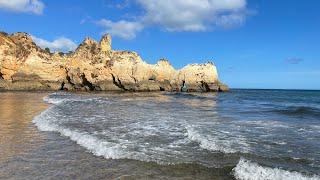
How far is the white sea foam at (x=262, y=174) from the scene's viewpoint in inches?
328

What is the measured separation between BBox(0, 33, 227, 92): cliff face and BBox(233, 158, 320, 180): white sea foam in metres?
59.3

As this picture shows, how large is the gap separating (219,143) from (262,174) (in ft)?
12.8

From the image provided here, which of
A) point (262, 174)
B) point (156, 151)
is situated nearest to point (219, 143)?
point (156, 151)

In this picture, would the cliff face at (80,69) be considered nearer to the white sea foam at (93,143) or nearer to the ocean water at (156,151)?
the white sea foam at (93,143)

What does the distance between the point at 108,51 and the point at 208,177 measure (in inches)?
2732

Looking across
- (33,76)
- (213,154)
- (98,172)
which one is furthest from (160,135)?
(33,76)

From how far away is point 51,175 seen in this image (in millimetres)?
8398

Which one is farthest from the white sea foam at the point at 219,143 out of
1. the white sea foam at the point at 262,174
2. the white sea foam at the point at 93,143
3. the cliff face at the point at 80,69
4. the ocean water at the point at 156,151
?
the cliff face at the point at 80,69

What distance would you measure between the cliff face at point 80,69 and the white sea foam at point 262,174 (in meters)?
59.3

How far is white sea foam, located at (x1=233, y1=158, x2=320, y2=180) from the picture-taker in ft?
27.3

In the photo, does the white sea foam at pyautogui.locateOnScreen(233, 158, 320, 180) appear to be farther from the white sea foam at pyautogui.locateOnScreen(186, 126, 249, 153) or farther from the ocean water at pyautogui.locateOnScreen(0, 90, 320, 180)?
the white sea foam at pyautogui.locateOnScreen(186, 126, 249, 153)

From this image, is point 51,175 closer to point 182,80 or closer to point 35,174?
point 35,174

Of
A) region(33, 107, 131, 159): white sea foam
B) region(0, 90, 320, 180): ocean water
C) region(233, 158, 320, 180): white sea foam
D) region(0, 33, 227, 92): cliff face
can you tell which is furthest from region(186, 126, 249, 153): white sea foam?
region(0, 33, 227, 92): cliff face

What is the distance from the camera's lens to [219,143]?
1242 cm
